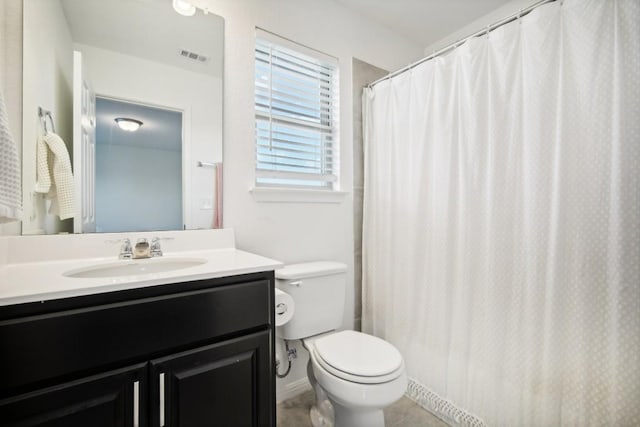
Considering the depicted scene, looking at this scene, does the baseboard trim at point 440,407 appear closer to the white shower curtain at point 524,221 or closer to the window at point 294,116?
the white shower curtain at point 524,221

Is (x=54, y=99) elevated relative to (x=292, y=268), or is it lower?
elevated

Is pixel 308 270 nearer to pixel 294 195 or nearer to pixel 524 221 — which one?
pixel 294 195

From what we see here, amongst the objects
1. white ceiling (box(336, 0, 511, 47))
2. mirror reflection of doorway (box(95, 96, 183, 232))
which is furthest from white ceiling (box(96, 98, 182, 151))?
white ceiling (box(336, 0, 511, 47))

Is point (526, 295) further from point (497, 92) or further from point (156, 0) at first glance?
point (156, 0)

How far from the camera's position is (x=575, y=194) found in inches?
44.9

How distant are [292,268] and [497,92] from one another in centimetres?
133

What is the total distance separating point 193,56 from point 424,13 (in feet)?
5.25

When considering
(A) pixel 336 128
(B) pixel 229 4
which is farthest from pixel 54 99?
(A) pixel 336 128

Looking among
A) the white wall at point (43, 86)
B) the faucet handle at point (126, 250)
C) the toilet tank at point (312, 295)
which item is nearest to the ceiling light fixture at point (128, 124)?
the white wall at point (43, 86)

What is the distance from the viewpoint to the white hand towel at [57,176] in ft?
3.76

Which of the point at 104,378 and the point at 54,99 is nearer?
the point at 104,378

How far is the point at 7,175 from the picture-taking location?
→ 70 centimetres

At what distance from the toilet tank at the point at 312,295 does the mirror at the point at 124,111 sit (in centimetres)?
51

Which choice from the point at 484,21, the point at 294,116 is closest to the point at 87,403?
the point at 294,116
